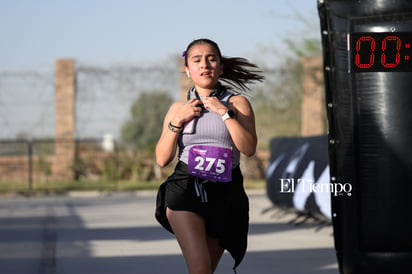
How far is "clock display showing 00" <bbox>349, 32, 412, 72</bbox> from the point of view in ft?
27.3

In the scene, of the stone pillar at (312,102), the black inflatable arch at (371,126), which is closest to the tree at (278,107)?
the stone pillar at (312,102)

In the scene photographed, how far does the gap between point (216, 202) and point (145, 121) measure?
24.2 m

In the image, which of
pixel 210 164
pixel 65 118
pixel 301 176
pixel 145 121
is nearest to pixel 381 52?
pixel 210 164

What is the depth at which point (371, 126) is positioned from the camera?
8.47 meters

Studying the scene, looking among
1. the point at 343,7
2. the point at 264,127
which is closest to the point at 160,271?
the point at 343,7

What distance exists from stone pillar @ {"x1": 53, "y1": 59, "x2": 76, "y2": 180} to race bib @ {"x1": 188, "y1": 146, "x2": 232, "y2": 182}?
22888 mm

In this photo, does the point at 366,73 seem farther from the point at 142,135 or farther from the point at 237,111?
the point at 142,135

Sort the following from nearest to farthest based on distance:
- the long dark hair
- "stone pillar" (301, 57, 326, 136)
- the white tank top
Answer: the white tank top
the long dark hair
"stone pillar" (301, 57, 326, 136)

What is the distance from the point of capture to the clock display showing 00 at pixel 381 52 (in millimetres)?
8312

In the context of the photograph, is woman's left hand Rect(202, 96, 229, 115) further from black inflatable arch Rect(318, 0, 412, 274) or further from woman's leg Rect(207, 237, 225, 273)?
black inflatable arch Rect(318, 0, 412, 274)

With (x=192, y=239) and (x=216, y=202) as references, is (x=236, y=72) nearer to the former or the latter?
(x=216, y=202)

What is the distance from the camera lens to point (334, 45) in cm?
862

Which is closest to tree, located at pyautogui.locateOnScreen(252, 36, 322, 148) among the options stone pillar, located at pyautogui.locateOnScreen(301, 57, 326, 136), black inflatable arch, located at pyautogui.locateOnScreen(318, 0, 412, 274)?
stone pillar, located at pyautogui.locateOnScreen(301, 57, 326, 136)

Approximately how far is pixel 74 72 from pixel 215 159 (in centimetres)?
2339
